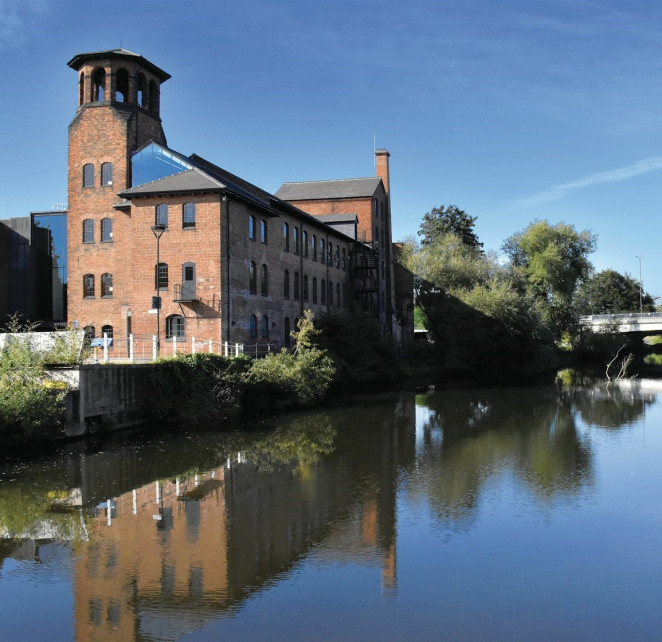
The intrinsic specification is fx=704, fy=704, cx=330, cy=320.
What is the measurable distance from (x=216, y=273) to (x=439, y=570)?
68.5 ft

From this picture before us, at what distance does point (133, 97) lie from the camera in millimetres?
32750

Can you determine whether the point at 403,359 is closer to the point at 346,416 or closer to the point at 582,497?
the point at 346,416

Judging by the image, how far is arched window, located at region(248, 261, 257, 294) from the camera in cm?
3098

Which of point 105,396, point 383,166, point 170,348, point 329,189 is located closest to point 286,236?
point 170,348

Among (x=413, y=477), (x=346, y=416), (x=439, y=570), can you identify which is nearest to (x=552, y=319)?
(x=346, y=416)

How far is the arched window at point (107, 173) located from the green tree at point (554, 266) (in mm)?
32128

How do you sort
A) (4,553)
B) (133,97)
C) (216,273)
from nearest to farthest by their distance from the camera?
(4,553) → (216,273) → (133,97)

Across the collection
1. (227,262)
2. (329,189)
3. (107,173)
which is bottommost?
(227,262)

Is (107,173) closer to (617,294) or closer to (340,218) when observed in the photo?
(340,218)

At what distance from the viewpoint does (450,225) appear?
73875mm

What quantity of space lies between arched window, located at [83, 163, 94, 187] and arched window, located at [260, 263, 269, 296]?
29.8ft

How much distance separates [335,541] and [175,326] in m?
20.0

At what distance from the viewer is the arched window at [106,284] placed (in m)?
32.8

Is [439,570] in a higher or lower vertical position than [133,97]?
lower
